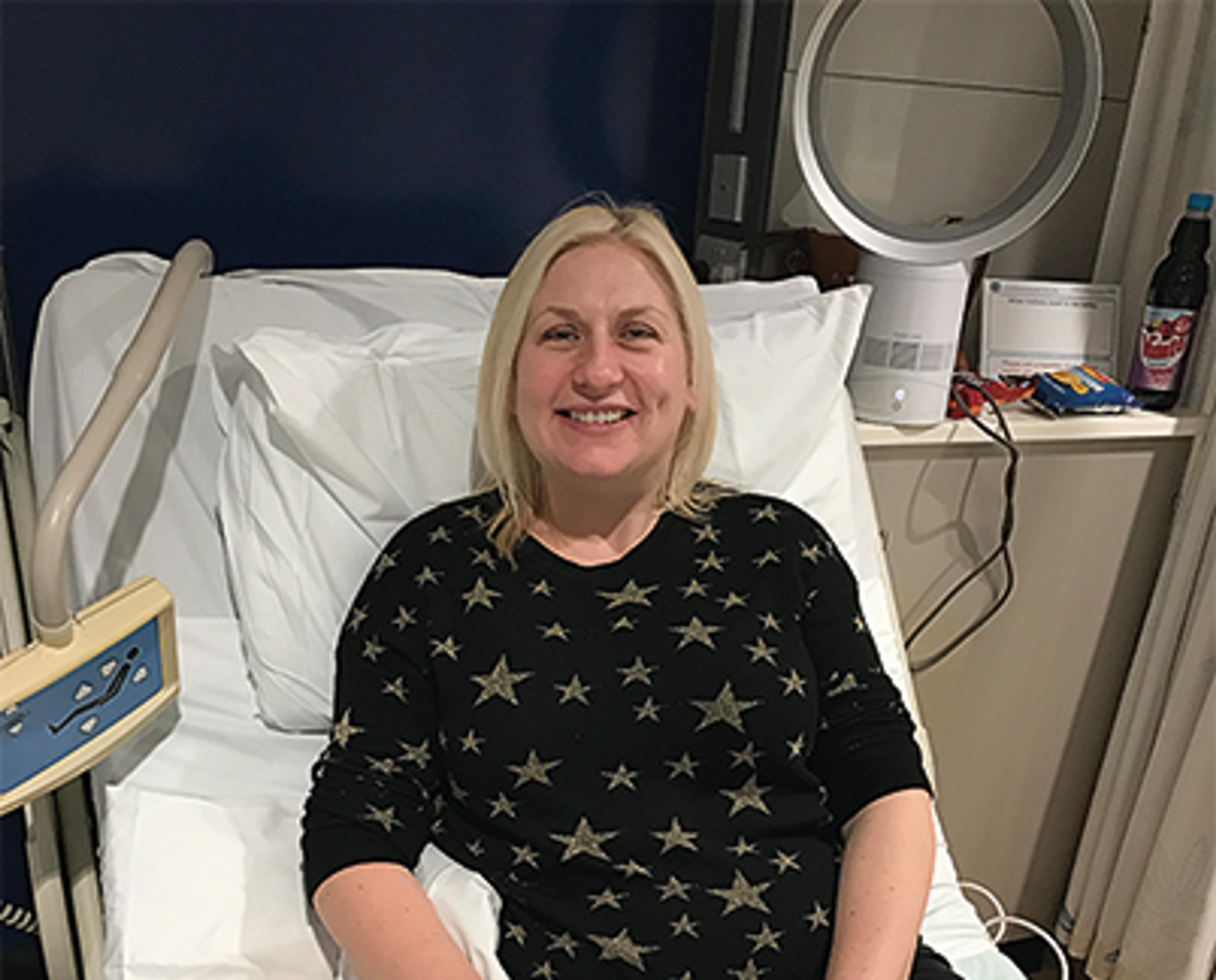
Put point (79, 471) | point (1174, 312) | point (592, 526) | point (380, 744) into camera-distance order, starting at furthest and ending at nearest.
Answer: point (1174, 312), point (592, 526), point (380, 744), point (79, 471)

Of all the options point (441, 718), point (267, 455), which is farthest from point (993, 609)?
point (267, 455)

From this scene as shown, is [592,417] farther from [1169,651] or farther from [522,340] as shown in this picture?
[1169,651]

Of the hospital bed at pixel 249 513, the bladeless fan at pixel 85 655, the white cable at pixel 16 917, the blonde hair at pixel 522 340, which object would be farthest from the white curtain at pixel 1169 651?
the white cable at pixel 16 917

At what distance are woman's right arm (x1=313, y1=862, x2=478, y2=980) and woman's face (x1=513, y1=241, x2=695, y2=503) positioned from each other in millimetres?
384

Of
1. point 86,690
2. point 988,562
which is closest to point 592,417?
point 86,690

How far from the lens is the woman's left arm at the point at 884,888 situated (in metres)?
0.97

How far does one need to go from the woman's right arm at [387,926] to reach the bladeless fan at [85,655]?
0.22m

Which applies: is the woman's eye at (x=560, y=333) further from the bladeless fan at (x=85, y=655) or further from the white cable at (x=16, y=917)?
the white cable at (x=16, y=917)

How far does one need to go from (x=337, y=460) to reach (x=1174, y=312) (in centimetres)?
116

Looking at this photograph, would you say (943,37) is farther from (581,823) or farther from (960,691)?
(581,823)

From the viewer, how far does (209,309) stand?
123 centimetres

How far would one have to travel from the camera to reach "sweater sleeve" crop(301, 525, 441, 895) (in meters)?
0.96

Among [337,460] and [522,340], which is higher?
[522,340]

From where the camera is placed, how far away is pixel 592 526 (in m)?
1.12
